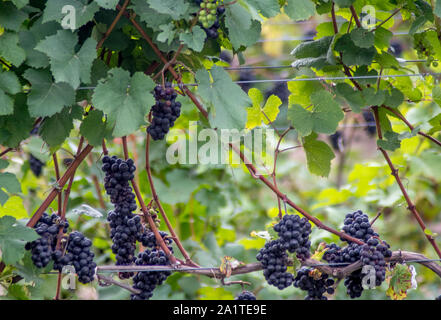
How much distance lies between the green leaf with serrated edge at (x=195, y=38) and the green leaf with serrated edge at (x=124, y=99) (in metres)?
0.11

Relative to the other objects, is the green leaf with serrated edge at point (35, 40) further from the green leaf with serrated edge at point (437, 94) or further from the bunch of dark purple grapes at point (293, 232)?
the green leaf with serrated edge at point (437, 94)

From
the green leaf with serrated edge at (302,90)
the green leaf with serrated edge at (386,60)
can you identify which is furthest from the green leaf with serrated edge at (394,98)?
the green leaf with serrated edge at (302,90)

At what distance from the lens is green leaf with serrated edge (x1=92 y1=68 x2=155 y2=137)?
1157 mm

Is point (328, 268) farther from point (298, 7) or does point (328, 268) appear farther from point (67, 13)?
point (67, 13)

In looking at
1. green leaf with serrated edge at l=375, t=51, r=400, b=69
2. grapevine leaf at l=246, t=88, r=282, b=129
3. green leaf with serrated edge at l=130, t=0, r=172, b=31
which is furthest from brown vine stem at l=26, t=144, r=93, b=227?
green leaf with serrated edge at l=375, t=51, r=400, b=69

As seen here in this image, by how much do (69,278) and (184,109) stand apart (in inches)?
33.1

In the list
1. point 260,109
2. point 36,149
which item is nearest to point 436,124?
point 260,109

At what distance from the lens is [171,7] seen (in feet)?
3.71

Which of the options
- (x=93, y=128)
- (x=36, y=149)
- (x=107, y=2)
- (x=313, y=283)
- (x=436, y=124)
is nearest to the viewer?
(x=107, y=2)

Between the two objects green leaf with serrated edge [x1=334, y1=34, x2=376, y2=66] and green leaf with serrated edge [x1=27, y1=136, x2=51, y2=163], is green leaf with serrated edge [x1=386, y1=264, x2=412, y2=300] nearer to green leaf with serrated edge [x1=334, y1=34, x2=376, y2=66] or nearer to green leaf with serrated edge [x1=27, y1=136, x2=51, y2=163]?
green leaf with serrated edge [x1=334, y1=34, x2=376, y2=66]

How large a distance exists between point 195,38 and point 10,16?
39cm

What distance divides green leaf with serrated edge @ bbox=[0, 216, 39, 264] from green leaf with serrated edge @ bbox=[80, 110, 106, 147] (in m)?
0.25

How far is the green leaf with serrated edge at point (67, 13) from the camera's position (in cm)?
116
